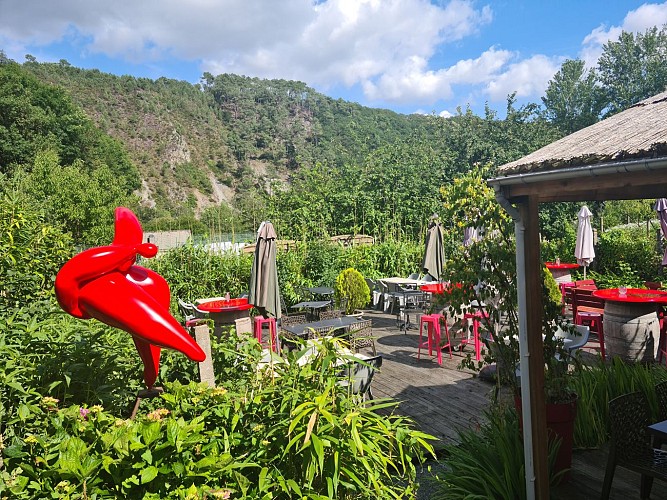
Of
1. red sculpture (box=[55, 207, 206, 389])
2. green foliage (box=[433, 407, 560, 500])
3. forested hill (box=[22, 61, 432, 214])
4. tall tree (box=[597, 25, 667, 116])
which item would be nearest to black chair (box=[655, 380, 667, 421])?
green foliage (box=[433, 407, 560, 500])

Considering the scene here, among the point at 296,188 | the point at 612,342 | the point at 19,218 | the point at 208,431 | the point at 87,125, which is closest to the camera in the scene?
the point at 208,431

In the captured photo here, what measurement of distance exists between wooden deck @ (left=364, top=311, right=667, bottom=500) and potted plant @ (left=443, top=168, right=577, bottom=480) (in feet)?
0.74

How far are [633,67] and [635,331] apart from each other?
4184 cm

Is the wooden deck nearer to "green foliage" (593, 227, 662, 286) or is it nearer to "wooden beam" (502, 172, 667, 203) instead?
"wooden beam" (502, 172, 667, 203)

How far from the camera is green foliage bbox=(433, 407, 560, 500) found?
2928 millimetres

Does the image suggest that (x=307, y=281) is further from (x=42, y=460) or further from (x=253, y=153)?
(x=253, y=153)

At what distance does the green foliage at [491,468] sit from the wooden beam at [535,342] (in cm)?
16

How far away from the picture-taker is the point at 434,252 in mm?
9180

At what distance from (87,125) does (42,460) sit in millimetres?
40250

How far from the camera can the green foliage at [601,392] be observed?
380 centimetres

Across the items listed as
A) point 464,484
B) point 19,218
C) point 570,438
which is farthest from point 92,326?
point 570,438

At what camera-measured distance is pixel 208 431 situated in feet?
7.22

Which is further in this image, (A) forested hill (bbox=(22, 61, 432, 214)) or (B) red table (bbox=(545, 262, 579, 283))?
(A) forested hill (bbox=(22, 61, 432, 214))

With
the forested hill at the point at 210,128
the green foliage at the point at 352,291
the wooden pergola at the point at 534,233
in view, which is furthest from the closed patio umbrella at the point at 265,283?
the forested hill at the point at 210,128
